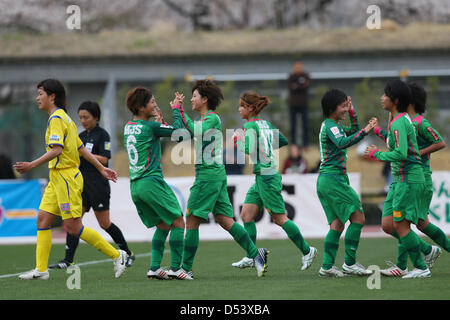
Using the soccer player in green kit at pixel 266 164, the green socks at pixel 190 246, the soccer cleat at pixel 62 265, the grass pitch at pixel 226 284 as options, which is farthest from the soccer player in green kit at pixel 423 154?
the soccer cleat at pixel 62 265

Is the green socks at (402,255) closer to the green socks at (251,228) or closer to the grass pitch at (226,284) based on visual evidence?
the grass pitch at (226,284)

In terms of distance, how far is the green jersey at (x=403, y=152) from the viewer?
789 cm

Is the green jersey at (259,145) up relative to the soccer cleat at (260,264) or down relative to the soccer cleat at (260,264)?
up

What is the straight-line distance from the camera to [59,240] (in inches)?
648

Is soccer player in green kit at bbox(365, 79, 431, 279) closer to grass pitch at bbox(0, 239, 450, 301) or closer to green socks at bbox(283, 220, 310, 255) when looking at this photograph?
grass pitch at bbox(0, 239, 450, 301)

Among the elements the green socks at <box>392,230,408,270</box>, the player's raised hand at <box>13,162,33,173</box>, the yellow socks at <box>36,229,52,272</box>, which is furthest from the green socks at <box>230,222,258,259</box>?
the player's raised hand at <box>13,162,33,173</box>

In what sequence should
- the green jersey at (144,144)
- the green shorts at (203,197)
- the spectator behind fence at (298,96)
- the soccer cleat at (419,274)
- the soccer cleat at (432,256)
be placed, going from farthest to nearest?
the spectator behind fence at (298,96)
the soccer cleat at (432,256)
the green shorts at (203,197)
the green jersey at (144,144)
the soccer cleat at (419,274)

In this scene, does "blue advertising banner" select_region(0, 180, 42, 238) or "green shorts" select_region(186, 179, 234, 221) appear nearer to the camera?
"green shorts" select_region(186, 179, 234, 221)

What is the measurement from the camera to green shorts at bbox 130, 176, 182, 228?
26.7 feet

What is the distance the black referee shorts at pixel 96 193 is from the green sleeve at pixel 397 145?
13.3ft

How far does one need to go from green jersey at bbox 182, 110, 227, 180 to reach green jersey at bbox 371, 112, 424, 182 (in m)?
1.66

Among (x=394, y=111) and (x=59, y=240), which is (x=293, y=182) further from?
(x=394, y=111)
